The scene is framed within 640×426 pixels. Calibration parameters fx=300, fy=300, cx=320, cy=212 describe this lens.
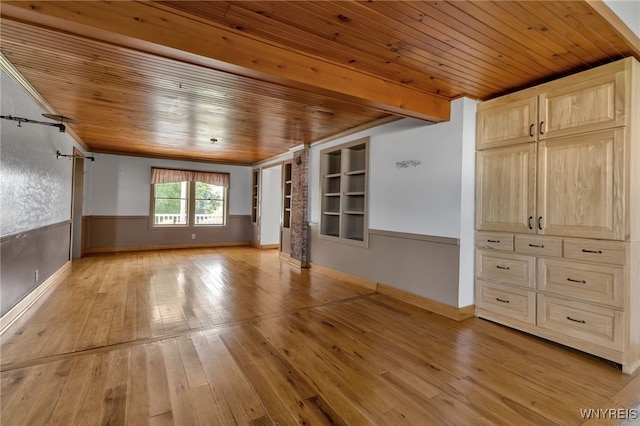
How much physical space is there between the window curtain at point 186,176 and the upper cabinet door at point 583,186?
23.7ft

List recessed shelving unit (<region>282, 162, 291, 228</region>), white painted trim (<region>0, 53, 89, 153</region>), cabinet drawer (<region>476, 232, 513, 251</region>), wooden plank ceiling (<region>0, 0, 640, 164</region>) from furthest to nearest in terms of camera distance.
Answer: recessed shelving unit (<region>282, 162, 291, 228</region>) < cabinet drawer (<region>476, 232, 513, 251</region>) < white painted trim (<region>0, 53, 89, 153</region>) < wooden plank ceiling (<region>0, 0, 640, 164</region>)

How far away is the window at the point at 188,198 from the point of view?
7.58m

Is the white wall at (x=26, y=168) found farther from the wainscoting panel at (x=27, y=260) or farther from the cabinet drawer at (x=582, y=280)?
the cabinet drawer at (x=582, y=280)

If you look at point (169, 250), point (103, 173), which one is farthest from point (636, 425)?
point (103, 173)

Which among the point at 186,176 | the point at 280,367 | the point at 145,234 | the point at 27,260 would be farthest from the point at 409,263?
the point at 145,234

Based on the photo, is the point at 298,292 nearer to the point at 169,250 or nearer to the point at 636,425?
the point at 636,425

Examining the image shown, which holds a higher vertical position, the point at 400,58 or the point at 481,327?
the point at 400,58

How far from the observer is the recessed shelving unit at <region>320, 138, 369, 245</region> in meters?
4.88

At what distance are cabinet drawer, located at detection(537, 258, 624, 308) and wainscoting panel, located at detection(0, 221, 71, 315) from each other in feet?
15.9

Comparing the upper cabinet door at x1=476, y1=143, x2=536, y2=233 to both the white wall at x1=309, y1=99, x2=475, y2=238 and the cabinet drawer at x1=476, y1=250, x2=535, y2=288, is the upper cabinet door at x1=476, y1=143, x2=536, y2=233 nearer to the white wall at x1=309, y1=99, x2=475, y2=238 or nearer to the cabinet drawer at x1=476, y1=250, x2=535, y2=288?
the white wall at x1=309, y1=99, x2=475, y2=238

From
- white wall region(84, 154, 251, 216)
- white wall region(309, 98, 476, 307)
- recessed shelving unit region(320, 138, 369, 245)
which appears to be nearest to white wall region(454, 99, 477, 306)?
white wall region(309, 98, 476, 307)

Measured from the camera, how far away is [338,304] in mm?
3629

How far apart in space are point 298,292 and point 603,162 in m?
3.40

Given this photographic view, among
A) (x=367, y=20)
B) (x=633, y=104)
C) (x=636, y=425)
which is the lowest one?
(x=636, y=425)
